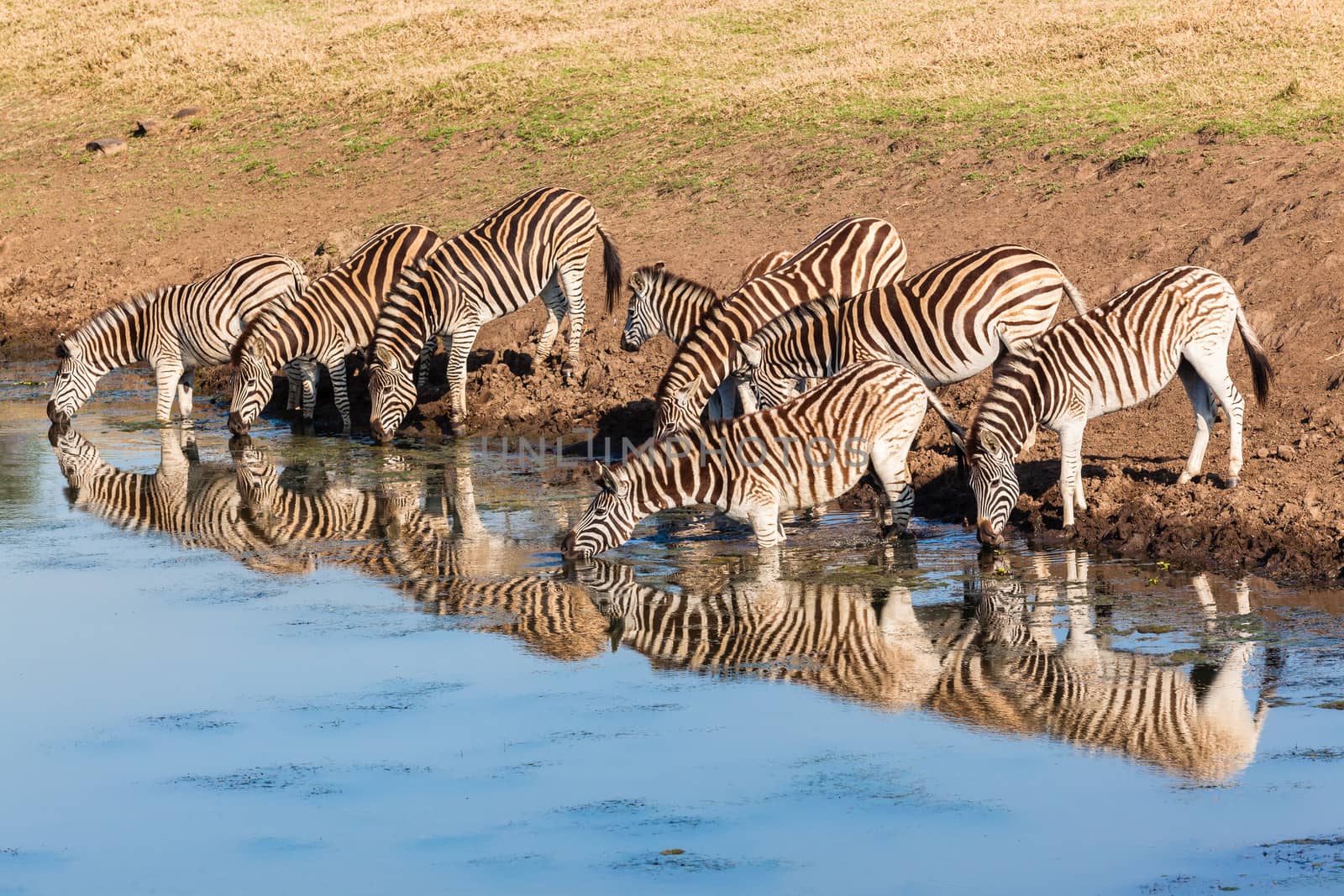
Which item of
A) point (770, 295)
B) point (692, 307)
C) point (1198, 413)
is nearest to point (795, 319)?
point (770, 295)

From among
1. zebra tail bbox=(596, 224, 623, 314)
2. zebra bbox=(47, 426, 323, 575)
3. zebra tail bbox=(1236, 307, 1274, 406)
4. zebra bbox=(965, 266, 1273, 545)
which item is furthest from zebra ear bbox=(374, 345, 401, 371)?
zebra tail bbox=(1236, 307, 1274, 406)

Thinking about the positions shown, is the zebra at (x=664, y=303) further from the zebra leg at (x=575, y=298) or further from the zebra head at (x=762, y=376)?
the zebra leg at (x=575, y=298)

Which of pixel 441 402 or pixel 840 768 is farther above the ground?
pixel 441 402

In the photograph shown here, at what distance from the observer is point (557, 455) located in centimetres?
1548

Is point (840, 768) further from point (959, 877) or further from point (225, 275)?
point (225, 275)

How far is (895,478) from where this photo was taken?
38.6ft

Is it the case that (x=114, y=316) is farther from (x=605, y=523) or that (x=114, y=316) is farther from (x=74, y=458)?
(x=605, y=523)

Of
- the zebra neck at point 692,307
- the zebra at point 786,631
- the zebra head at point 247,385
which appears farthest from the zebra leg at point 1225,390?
the zebra head at point 247,385

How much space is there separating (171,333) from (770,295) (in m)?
7.08

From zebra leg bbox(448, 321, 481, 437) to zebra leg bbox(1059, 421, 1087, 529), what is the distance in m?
6.98

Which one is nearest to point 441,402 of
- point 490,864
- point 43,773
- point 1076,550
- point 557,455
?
point 557,455

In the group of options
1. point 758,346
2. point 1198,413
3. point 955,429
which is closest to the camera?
point 1198,413

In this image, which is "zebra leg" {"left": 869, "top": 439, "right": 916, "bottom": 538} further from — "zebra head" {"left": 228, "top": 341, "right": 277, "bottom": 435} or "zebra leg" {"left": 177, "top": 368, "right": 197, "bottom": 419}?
"zebra leg" {"left": 177, "top": 368, "right": 197, "bottom": 419}

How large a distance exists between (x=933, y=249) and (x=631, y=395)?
440cm
